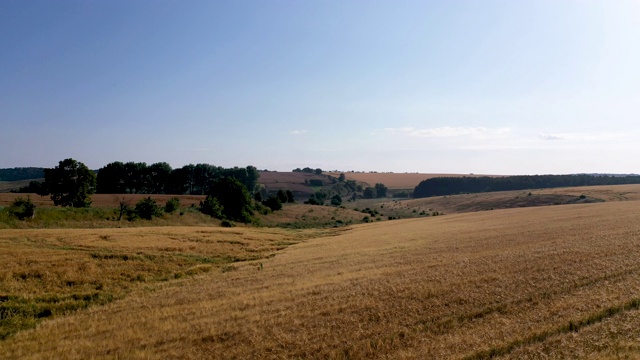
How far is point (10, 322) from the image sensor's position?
1661cm

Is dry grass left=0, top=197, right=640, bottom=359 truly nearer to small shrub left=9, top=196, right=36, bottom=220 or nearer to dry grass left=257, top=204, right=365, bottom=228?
small shrub left=9, top=196, right=36, bottom=220

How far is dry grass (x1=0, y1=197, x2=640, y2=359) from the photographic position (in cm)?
959

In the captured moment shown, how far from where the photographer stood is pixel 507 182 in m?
171

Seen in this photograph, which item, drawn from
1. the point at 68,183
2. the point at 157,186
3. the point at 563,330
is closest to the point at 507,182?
the point at 157,186

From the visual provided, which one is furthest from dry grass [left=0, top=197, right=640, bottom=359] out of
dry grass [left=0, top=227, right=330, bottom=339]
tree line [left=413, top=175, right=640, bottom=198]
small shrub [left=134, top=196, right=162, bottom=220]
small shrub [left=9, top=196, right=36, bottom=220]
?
tree line [left=413, top=175, right=640, bottom=198]

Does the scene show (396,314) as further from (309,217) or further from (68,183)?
(309,217)

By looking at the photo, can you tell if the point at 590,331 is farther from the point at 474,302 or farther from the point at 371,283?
the point at 371,283

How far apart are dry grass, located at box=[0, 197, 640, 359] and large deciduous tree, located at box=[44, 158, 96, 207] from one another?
203 ft

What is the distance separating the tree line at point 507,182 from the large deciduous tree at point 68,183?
470 ft

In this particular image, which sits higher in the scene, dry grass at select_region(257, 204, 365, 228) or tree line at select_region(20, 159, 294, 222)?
tree line at select_region(20, 159, 294, 222)

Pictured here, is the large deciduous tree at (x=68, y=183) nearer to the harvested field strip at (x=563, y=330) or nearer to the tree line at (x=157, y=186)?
the tree line at (x=157, y=186)

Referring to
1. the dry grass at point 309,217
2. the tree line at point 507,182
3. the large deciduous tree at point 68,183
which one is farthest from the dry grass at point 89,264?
the tree line at point 507,182

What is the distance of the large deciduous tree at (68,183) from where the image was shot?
76.7m

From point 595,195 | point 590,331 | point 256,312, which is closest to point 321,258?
point 256,312
